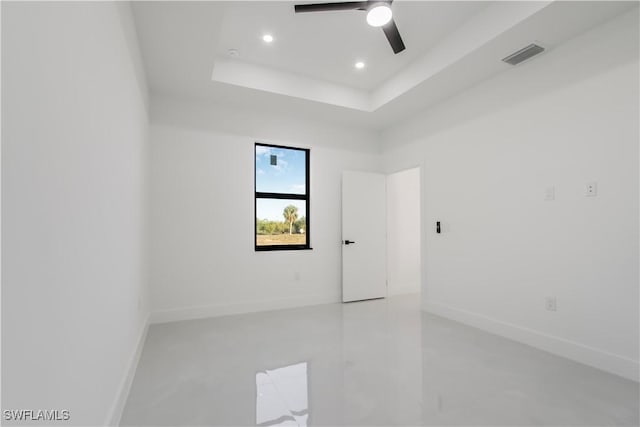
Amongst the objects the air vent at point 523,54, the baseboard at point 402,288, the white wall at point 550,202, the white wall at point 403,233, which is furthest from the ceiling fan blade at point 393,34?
the baseboard at point 402,288

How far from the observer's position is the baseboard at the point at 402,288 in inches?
207

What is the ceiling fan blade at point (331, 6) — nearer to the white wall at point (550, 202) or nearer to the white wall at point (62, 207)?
the white wall at point (62, 207)

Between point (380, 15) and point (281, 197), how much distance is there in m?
2.71

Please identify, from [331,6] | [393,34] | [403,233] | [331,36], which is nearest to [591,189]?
[393,34]

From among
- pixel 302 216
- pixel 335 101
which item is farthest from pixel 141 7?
pixel 302 216

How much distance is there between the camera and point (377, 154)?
5.40m

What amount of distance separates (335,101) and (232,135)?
146 centimetres

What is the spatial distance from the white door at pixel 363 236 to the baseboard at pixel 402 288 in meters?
0.14

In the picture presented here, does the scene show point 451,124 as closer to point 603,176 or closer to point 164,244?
point 603,176

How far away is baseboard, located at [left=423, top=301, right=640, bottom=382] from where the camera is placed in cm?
244

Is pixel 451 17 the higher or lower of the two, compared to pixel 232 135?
higher

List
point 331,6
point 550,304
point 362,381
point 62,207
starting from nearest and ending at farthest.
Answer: point 62,207
point 362,381
point 331,6
point 550,304

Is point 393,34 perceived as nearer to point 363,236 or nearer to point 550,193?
point 550,193

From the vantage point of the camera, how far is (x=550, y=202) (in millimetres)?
2963
